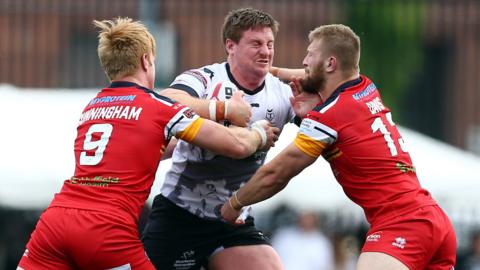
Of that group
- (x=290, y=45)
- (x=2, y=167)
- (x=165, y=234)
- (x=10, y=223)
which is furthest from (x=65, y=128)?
(x=290, y=45)

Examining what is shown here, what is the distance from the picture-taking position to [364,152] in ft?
26.5

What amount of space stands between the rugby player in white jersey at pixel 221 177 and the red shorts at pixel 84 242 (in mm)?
1376

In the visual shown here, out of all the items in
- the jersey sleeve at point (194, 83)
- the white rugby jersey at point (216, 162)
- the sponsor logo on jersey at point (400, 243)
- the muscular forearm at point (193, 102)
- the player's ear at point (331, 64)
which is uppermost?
the player's ear at point (331, 64)

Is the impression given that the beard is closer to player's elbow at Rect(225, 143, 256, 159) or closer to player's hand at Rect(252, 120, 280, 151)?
player's hand at Rect(252, 120, 280, 151)

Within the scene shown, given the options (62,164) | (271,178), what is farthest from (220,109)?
(62,164)

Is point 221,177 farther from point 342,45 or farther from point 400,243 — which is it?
point 400,243

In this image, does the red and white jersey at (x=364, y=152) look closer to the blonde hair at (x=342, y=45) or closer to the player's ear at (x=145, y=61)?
the blonde hair at (x=342, y=45)

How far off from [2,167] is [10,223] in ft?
8.26

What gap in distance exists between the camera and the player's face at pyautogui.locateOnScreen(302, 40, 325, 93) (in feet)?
27.4

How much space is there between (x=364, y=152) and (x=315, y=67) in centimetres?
72

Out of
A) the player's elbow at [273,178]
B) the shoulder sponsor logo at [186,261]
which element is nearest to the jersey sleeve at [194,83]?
the player's elbow at [273,178]

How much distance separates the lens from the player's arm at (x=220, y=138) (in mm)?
7820

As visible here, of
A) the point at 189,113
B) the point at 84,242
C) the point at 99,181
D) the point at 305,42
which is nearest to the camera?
the point at 84,242

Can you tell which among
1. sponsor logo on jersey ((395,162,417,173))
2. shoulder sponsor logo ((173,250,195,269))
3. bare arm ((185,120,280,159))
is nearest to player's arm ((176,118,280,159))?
bare arm ((185,120,280,159))
